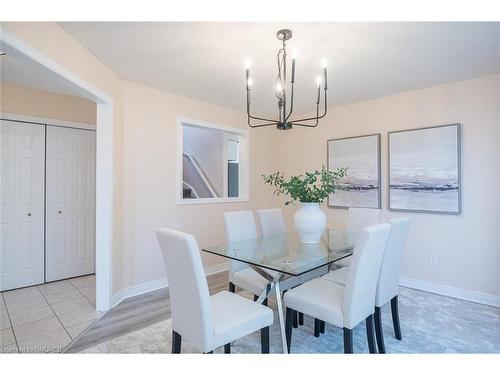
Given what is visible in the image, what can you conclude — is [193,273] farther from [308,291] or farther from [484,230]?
[484,230]

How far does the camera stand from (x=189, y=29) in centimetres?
203

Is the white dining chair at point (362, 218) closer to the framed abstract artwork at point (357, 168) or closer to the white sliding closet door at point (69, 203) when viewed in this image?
the framed abstract artwork at point (357, 168)

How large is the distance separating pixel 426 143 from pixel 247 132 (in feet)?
8.00

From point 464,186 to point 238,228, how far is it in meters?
2.49

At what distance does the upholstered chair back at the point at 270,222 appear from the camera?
3.06 metres

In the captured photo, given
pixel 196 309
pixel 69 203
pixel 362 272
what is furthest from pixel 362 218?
pixel 69 203

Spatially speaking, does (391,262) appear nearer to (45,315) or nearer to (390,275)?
(390,275)

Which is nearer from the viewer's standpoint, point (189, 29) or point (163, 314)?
point (189, 29)

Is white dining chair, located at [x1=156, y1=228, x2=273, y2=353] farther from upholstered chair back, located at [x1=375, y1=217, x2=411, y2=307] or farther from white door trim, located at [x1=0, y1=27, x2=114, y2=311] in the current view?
white door trim, located at [x1=0, y1=27, x2=114, y2=311]

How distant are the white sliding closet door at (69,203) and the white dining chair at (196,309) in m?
2.84

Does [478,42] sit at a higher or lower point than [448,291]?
higher

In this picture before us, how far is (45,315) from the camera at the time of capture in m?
2.65

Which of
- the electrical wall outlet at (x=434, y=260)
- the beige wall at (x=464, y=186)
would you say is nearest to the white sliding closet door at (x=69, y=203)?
the beige wall at (x=464, y=186)
